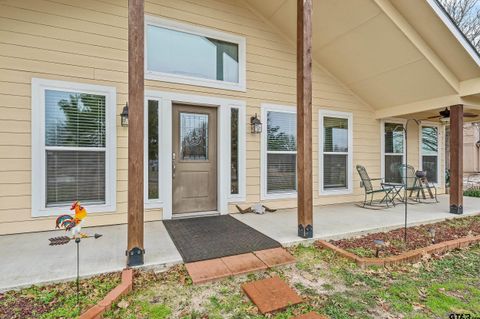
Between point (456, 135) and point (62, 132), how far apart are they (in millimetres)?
6702

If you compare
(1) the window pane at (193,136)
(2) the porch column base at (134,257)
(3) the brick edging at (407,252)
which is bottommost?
(3) the brick edging at (407,252)

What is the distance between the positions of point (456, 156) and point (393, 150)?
1733mm

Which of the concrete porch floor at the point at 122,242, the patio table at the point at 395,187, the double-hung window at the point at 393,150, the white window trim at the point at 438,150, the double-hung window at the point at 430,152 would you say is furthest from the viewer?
the double-hung window at the point at 430,152

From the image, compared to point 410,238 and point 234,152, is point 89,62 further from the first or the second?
point 410,238

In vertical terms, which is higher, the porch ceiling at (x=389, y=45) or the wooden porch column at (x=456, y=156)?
the porch ceiling at (x=389, y=45)

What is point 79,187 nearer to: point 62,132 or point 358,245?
point 62,132

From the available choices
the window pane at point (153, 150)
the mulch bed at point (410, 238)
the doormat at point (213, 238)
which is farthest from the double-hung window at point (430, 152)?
the window pane at point (153, 150)

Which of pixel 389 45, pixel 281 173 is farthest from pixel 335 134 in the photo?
pixel 389 45

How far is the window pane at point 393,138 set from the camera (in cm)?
636

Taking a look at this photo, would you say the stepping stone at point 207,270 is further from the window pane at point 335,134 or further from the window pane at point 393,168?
the window pane at point 393,168

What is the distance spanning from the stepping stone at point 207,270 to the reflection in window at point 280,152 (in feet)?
8.49

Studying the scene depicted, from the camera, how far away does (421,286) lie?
2355mm

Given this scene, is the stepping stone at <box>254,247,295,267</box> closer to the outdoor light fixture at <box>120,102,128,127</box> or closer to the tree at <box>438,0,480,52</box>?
the outdoor light fixture at <box>120,102,128,127</box>

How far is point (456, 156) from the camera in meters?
4.73
